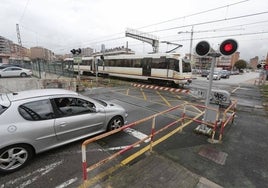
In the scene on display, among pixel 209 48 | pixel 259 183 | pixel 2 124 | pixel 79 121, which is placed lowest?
pixel 259 183

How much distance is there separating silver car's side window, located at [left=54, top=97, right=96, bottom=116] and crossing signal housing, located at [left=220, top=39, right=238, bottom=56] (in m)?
3.99

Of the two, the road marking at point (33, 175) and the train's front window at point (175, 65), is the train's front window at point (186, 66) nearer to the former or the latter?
the train's front window at point (175, 65)

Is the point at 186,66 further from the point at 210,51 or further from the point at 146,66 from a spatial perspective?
the point at 210,51

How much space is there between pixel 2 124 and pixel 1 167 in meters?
0.84

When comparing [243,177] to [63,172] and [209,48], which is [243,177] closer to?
[209,48]

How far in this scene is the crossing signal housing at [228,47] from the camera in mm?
4182

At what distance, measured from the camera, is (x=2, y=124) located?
9.64ft

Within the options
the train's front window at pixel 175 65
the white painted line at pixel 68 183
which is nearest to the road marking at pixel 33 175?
the white painted line at pixel 68 183

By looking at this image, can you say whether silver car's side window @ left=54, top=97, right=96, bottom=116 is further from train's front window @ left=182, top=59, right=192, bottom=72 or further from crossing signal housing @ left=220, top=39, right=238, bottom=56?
train's front window @ left=182, top=59, right=192, bottom=72

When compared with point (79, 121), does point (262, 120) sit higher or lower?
lower

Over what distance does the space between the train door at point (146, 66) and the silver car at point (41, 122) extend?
12683mm

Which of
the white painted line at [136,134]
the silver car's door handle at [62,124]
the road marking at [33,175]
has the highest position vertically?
the silver car's door handle at [62,124]

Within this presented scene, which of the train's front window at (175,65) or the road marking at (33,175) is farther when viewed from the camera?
the train's front window at (175,65)

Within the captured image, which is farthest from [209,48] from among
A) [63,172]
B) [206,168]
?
[63,172]
